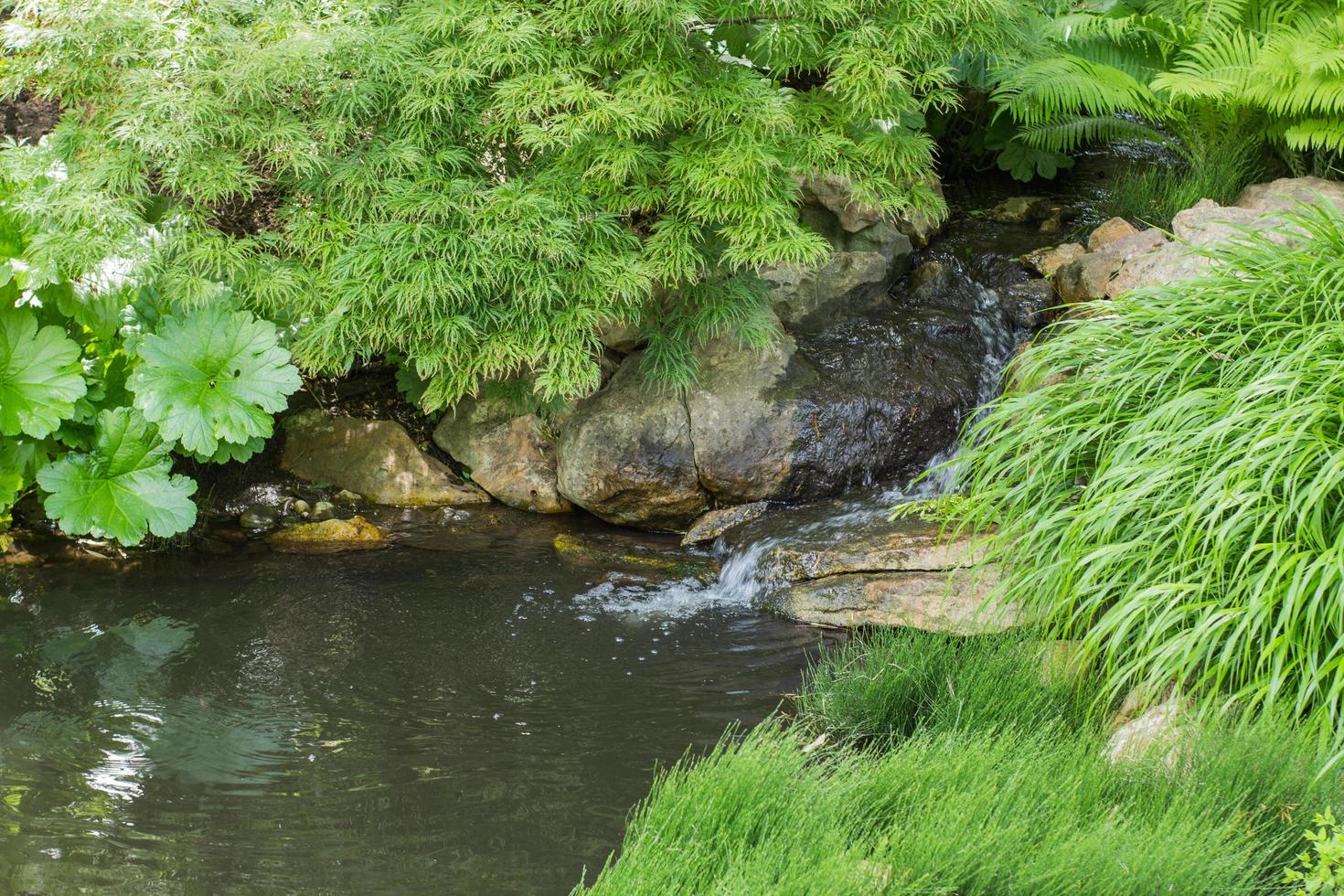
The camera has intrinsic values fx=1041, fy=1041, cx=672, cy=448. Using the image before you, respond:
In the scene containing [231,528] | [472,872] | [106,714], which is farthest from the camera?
[231,528]

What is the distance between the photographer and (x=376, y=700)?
3.94 m

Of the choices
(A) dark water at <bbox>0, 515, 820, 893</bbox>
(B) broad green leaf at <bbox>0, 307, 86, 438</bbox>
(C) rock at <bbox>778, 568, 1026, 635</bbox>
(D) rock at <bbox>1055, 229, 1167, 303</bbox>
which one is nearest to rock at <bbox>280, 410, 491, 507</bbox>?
(A) dark water at <bbox>0, 515, 820, 893</bbox>

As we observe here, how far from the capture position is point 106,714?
3789mm

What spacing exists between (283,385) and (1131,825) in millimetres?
3955

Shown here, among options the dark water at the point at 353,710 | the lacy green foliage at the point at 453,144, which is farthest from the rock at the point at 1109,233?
the dark water at the point at 353,710

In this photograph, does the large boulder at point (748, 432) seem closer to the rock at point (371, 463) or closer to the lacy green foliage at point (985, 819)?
the rock at point (371, 463)

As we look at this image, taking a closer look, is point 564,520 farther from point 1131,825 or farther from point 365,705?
point 1131,825

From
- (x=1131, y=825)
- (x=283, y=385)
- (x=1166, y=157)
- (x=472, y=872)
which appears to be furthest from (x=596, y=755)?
(x=1166, y=157)

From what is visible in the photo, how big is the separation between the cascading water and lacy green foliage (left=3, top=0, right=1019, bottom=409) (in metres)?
1.04

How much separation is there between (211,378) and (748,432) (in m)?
2.70

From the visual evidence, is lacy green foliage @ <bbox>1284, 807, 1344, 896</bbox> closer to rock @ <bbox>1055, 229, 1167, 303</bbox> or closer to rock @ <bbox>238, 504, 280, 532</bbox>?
rock @ <bbox>1055, 229, 1167, 303</bbox>

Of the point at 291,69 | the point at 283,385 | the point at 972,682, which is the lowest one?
the point at 972,682

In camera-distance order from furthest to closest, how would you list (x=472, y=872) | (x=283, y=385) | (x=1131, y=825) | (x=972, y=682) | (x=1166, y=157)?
(x=1166, y=157) → (x=283, y=385) → (x=972, y=682) → (x=472, y=872) → (x=1131, y=825)

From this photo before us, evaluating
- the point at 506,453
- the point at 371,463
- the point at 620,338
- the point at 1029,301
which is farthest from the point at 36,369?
the point at 1029,301
